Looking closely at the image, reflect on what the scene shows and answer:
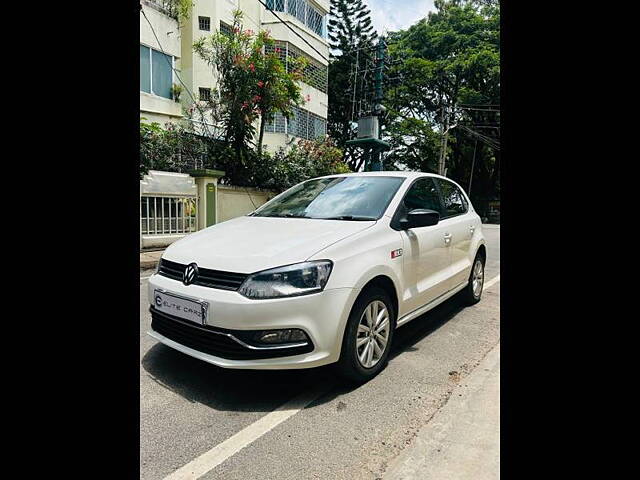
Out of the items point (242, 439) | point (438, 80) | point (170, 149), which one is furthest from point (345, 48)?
point (242, 439)

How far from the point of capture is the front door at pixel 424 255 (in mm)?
3486

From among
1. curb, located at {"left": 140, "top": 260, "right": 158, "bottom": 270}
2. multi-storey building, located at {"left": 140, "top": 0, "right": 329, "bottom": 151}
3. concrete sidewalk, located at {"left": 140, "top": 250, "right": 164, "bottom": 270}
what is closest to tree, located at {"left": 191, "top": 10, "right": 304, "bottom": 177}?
multi-storey building, located at {"left": 140, "top": 0, "right": 329, "bottom": 151}

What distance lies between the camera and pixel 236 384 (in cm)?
296

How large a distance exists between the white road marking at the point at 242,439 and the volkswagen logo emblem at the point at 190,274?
0.95 metres

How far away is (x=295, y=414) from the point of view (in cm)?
261

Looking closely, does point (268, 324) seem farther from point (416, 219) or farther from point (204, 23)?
point (204, 23)

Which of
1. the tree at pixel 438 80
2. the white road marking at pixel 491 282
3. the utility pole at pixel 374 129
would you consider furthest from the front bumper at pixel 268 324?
the tree at pixel 438 80

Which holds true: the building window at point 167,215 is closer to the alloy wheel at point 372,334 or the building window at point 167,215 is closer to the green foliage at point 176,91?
the alloy wheel at point 372,334

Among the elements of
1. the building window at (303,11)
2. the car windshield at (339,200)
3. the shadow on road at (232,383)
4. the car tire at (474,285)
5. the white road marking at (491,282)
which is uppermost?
the building window at (303,11)

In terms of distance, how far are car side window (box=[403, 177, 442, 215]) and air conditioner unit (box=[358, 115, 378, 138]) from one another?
9942 millimetres
